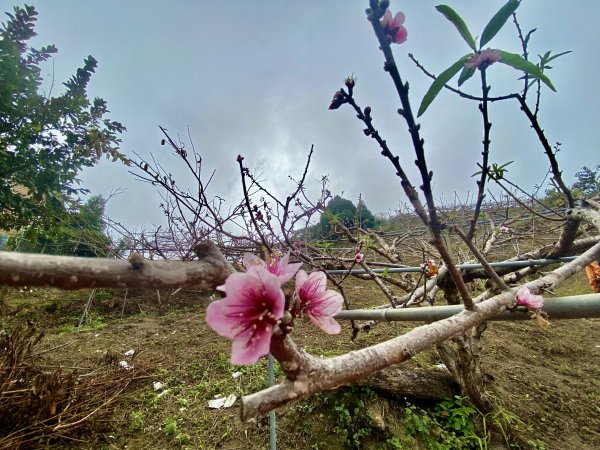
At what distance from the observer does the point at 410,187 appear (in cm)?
66

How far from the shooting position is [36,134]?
351 cm

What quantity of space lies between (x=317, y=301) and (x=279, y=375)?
299 cm

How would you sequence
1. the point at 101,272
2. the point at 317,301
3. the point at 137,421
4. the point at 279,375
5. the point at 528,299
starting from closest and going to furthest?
the point at 101,272 < the point at 317,301 < the point at 528,299 < the point at 137,421 < the point at 279,375

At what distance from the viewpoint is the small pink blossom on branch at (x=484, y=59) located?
64 cm

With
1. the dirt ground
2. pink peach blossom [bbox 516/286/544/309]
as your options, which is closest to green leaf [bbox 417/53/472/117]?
pink peach blossom [bbox 516/286/544/309]

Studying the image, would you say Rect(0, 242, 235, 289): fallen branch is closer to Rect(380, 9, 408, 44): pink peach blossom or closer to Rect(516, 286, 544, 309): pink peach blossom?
Rect(380, 9, 408, 44): pink peach blossom

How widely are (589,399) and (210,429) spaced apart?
12.1ft

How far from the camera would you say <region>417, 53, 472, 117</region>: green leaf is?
25.8 inches

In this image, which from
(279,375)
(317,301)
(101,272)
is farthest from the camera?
(279,375)

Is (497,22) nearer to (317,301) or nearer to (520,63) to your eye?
(520,63)

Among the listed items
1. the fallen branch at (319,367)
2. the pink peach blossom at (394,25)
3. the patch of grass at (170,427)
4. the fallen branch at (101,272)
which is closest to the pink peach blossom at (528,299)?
the fallen branch at (319,367)

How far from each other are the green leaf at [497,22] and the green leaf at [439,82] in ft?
0.14

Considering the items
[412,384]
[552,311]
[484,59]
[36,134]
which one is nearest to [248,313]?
[484,59]

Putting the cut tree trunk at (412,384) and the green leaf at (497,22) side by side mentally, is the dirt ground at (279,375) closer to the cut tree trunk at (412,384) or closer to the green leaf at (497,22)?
the cut tree trunk at (412,384)
